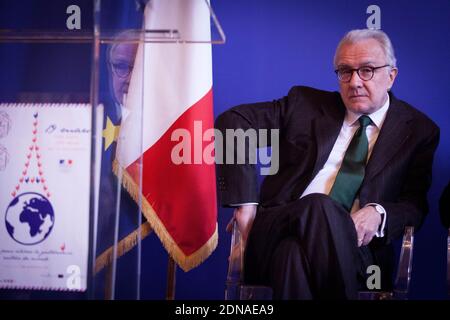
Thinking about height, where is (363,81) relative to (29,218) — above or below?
above

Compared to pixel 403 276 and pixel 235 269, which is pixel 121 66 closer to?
pixel 235 269

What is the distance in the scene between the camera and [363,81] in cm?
254

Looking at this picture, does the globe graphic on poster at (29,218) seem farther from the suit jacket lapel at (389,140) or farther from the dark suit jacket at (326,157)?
the suit jacket lapel at (389,140)

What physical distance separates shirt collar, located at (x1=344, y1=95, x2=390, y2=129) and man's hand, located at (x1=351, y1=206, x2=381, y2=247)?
0.45m

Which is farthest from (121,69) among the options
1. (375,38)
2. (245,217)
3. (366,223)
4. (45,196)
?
(375,38)

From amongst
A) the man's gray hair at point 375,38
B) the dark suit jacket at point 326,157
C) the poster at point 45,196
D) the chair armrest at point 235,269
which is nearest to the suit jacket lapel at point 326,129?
the dark suit jacket at point 326,157

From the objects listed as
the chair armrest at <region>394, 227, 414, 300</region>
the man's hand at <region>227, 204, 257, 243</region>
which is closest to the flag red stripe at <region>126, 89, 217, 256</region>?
the man's hand at <region>227, 204, 257, 243</region>

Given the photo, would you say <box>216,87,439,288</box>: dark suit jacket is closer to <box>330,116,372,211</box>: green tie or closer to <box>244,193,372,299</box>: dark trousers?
<box>330,116,372,211</box>: green tie

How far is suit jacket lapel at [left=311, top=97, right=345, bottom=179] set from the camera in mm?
2572

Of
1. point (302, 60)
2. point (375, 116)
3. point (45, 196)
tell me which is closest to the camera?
point (45, 196)

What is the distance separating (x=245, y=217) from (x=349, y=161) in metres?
0.50

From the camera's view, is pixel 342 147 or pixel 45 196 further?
pixel 342 147

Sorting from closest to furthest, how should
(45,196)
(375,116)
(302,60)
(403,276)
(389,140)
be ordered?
(45,196) → (403,276) → (389,140) → (375,116) → (302,60)

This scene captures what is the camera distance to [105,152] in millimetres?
1784
